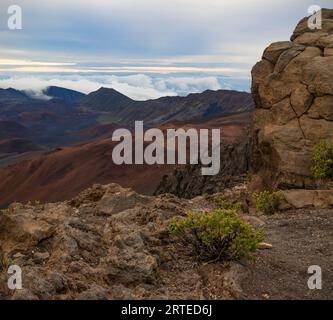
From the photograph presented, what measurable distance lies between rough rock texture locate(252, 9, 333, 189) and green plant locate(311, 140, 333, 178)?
0.37 m

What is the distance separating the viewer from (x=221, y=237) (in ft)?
31.4

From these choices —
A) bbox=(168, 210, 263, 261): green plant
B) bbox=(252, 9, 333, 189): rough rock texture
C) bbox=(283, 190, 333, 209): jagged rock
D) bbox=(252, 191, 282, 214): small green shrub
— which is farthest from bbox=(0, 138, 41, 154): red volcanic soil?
bbox=(168, 210, 263, 261): green plant

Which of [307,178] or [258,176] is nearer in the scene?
[307,178]

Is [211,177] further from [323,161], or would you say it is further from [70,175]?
[70,175]

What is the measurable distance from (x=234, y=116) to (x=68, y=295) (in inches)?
5362

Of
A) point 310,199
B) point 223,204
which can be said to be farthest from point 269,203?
point 223,204

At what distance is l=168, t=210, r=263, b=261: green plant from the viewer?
9.30 metres

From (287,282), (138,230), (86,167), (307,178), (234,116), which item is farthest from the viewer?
(234,116)

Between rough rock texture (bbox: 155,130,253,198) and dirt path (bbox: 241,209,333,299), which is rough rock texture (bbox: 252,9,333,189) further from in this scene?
rough rock texture (bbox: 155,130,253,198)

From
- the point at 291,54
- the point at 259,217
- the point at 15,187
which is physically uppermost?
the point at 291,54

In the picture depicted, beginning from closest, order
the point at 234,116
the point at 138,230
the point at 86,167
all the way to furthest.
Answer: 1. the point at 138,230
2. the point at 86,167
3. the point at 234,116
